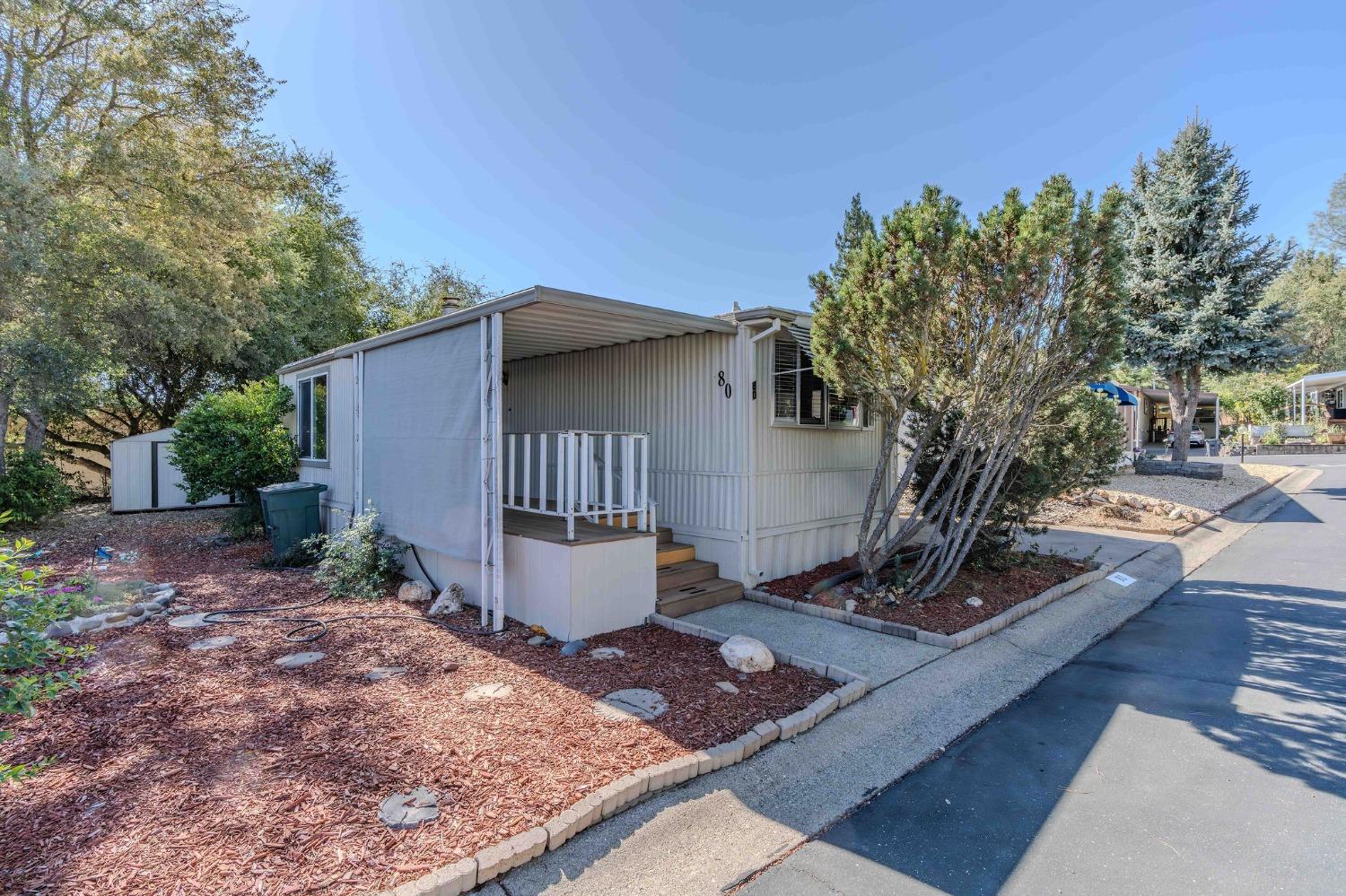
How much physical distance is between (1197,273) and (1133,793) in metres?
16.7

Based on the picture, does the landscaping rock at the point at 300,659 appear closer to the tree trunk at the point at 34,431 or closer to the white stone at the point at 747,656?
the white stone at the point at 747,656

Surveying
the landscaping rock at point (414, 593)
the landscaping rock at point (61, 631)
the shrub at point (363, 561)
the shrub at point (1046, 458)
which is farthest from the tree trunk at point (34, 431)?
the shrub at point (1046, 458)

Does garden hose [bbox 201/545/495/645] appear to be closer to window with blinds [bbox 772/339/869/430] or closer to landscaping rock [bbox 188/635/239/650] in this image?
landscaping rock [bbox 188/635/239/650]

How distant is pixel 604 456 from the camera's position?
603 cm

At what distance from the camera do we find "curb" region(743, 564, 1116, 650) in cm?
484

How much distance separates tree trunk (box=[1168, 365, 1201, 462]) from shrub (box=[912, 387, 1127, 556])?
11.1 m

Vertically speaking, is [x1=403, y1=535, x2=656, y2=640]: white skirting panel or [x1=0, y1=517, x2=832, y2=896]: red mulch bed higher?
[x1=403, y1=535, x2=656, y2=640]: white skirting panel

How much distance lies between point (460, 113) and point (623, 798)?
12820 mm

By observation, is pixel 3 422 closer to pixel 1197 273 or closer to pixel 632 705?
pixel 632 705

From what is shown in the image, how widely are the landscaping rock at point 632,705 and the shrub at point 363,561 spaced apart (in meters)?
3.43

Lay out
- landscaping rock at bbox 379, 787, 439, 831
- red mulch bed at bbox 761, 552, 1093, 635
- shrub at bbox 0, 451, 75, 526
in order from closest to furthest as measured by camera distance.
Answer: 1. landscaping rock at bbox 379, 787, 439, 831
2. red mulch bed at bbox 761, 552, 1093, 635
3. shrub at bbox 0, 451, 75, 526

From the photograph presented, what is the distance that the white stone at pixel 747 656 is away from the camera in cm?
413

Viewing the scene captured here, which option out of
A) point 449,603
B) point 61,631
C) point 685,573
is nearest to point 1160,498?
point 685,573

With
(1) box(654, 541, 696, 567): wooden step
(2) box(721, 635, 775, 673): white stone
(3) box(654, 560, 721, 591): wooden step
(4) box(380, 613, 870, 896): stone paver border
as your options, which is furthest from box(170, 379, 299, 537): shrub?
(4) box(380, 613, 870, 896): stone paver border
